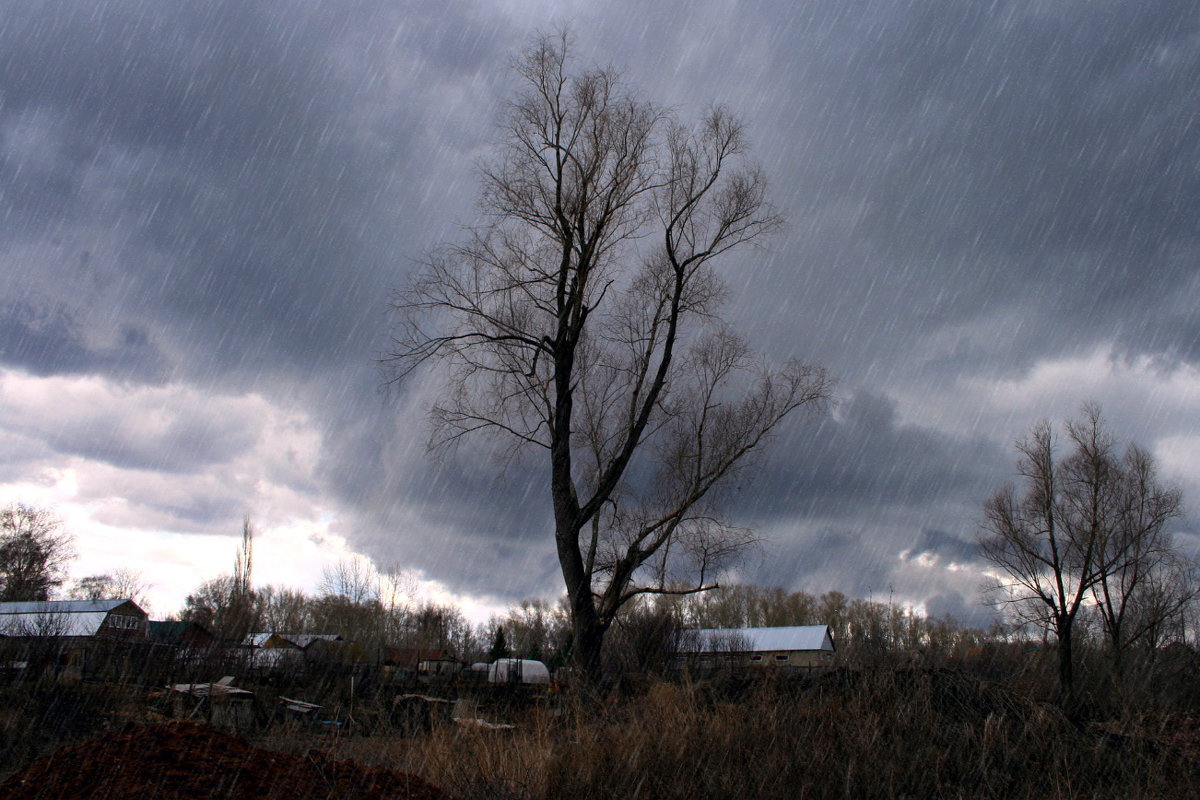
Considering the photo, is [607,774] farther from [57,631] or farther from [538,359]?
[57,631]

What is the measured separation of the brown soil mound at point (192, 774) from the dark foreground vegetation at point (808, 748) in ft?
0.20

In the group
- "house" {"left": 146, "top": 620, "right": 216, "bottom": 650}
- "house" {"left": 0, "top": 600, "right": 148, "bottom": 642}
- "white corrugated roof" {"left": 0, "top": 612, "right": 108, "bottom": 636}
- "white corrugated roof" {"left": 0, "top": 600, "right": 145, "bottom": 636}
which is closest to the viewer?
"white corrugated roof" {"left": 0, "top": 612, "right": 108, "bottom": 636}

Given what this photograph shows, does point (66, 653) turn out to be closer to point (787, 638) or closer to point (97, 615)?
point (97, 615)

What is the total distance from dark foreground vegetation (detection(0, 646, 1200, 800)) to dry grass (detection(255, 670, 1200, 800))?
18mm

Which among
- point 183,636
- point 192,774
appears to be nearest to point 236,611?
point 183,636

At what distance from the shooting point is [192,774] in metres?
5.04

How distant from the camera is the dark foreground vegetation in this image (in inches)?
233

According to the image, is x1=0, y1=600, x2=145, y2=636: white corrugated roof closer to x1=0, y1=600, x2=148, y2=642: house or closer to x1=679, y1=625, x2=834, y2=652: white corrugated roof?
x1=0, y1=600, x2=148, y2=642: house

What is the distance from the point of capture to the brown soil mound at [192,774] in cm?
484

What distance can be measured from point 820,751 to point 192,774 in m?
4.93

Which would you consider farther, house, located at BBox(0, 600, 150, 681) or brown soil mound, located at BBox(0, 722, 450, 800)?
house, located at BBox(0, 600, 150, 681)

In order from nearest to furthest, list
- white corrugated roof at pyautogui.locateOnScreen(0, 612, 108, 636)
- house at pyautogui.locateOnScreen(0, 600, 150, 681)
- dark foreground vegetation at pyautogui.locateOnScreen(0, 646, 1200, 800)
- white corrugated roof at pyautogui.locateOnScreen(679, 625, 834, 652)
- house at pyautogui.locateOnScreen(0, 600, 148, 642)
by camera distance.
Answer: dark foreground vegetation at pyautogui.locateOnScreen(0, 646, 1200, 800) < house at pyautogui.locateOnScreen(0, 600, 150, 681) < white corrugated roof at pyautogui.locateOnScreen(0, 612, 108, 636) < house at pyautogui.locateOnScreen(0, 600, 148, 642) < white corrugated roof at pyautogui.locateOnScreen(679, 625, 834, 652)

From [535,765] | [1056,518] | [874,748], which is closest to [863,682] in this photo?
[874,748]

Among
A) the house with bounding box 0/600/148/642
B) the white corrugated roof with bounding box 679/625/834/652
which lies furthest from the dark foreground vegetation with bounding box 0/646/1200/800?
the white corrugated roof with bounding box 679/625/834/652
